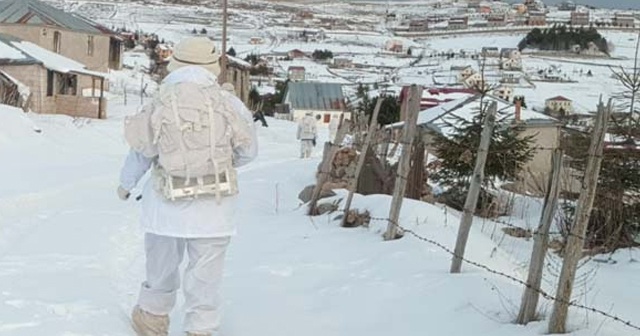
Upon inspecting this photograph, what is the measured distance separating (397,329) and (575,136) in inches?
288

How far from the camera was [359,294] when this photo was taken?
19.6 ft

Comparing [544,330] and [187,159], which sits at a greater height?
[187,159]

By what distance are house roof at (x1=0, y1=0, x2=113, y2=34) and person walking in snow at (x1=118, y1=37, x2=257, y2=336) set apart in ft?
142

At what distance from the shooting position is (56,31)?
44906 mm

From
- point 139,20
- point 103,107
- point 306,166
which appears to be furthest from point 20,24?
point 139,20

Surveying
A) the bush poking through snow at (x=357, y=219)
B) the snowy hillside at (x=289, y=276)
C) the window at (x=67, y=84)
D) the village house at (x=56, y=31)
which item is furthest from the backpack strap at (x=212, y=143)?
the village house at (x=56, y=31)

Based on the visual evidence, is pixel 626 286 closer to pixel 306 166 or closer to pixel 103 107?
pixel 306 166

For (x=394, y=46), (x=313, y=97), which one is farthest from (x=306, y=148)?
(x=394, y=46)

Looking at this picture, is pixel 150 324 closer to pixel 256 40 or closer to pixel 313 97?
pixel 313 97

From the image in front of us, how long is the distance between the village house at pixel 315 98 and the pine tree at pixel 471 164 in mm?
49391

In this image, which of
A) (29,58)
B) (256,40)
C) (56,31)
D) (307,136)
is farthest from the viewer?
(256,40)

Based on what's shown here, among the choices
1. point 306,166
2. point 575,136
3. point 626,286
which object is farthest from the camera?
point 306,166

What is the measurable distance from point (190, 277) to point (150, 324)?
43 centimetres

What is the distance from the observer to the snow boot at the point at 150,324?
4867 mm
